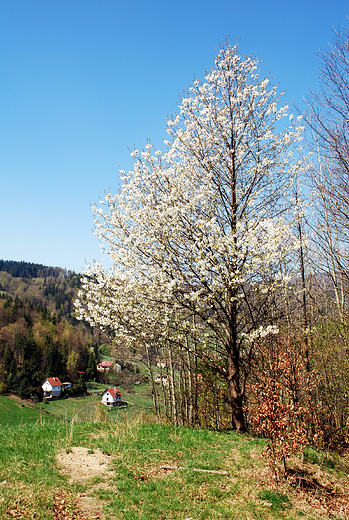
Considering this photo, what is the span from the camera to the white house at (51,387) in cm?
6091

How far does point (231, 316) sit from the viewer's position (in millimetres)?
7418

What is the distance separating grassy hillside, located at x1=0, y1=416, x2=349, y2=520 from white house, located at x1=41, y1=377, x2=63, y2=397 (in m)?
61.5

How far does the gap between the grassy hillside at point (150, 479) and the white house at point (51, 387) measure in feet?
202

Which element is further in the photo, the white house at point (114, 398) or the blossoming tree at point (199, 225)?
the white house at point (114, 398)

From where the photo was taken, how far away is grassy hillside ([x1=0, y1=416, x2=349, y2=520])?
3914 millimetres

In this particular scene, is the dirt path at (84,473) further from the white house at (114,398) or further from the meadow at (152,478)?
the white house at (114,398)

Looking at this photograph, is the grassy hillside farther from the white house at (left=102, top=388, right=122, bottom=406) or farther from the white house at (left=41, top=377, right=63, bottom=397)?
the white house at (left=41, top=377, right=63, bottom=397)

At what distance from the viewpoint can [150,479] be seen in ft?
15.5

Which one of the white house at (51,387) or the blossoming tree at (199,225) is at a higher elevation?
the blossoming tree at (199,225)

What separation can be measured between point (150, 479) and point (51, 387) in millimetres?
64655

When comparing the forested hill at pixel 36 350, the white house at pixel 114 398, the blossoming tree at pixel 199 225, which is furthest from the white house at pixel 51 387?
the blossoming tree at pixel 199 225

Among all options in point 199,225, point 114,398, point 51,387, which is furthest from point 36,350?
point 199,225

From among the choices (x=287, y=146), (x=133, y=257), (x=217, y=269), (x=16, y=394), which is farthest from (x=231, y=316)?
(x=16, y=394)

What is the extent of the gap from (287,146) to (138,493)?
299 inches
